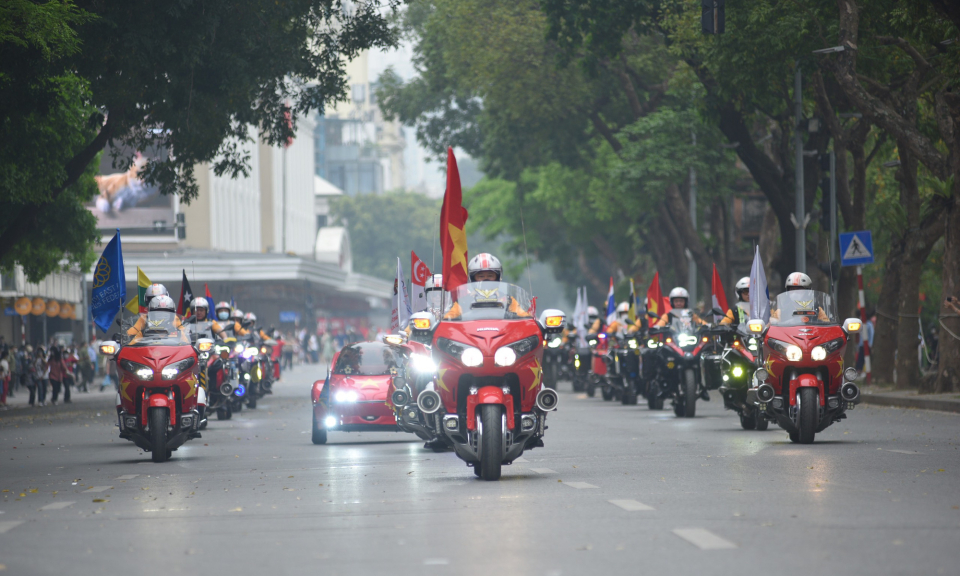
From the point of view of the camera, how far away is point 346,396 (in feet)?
59.5

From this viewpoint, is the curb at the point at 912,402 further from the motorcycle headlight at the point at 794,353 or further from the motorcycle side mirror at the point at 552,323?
the motorcycle side mirror at the point at 552,323

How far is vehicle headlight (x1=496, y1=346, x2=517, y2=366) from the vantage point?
11781mm

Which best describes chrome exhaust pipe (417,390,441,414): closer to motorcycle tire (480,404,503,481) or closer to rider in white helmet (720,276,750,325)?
motorcycle tire (480,404,503,481)

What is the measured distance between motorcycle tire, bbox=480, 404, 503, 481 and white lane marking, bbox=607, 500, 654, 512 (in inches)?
68.7

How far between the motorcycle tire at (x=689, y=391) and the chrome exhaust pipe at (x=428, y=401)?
1088 cm

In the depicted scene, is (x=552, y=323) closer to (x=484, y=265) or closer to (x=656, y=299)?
(x=484, y=265)

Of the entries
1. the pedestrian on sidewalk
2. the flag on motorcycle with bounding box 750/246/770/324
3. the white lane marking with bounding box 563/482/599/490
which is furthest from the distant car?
the pedestrian on sidewalk

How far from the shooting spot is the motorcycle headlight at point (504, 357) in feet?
38.7

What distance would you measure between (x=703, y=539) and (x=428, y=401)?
4459mm

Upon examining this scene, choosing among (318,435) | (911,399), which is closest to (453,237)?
(318,435)

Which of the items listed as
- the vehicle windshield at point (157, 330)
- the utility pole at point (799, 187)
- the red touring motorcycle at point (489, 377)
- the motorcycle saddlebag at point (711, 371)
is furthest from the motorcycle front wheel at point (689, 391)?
the red touring motorcycle at point (489, 377)

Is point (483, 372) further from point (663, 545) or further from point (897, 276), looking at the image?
point (897, 276)

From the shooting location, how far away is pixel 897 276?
92.9ft

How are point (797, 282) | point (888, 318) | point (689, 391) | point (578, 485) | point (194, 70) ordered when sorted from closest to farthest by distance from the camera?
point (578, 485) < point (797, 282) < point (689, 391) < point (194, 70) < point (888, 318)
